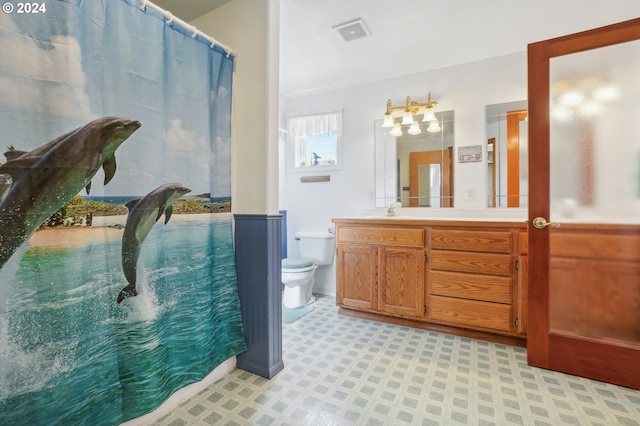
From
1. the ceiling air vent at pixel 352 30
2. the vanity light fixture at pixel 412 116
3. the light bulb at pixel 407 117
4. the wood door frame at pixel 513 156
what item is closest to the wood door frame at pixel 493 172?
the wood door frame at pixel 513 156

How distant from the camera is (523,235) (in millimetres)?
1994

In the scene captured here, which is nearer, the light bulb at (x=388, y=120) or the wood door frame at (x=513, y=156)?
the wood door frame at (x=513, y=156)

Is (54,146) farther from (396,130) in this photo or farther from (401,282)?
(396,130)

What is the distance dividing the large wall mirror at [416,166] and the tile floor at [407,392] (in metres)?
1.33

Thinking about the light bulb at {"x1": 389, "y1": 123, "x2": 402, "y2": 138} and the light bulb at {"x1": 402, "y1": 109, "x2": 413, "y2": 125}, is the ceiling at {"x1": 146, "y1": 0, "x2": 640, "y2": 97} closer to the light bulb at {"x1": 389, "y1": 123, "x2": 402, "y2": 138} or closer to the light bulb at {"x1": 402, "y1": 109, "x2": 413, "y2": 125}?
the light bulb at {"x1": 402, "y1": 109, "x2": 413, "y2": 125}

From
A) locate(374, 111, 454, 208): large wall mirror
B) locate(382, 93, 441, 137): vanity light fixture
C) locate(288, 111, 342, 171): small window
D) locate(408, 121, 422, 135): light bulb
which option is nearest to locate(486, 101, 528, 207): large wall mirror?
locate(374, 111, 454, 208): large wall mirror

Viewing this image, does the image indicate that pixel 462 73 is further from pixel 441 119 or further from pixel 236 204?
pixel 236 204

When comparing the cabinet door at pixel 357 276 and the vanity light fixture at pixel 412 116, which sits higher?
the vanity light fixture at pixel 412 116

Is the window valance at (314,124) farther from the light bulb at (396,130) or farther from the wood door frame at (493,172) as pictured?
the wood door frame at (493,172)

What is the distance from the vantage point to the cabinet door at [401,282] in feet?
7.55

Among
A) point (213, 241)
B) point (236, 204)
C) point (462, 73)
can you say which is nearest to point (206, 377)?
point (213, 241)

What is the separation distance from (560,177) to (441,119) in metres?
1.22

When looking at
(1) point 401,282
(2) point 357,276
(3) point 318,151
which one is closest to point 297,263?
(2) point 357,276

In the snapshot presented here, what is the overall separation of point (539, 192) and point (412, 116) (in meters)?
1.38
